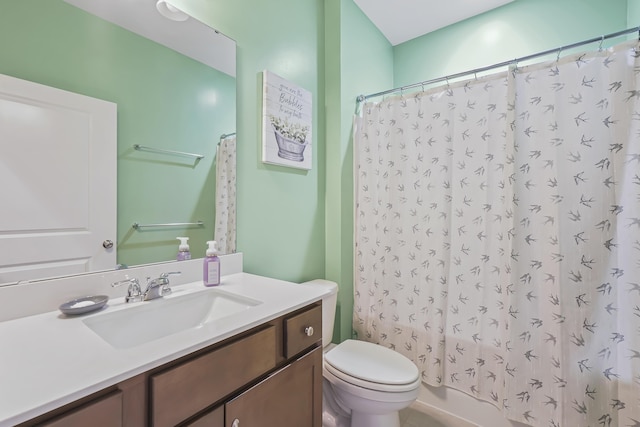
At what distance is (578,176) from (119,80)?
195 centimetres

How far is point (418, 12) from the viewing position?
2.12 m

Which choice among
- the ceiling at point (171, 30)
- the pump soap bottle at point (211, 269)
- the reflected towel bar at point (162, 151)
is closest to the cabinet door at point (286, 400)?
the pump soap bottle at point (211, 269)

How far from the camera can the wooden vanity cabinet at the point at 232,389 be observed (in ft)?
1.76

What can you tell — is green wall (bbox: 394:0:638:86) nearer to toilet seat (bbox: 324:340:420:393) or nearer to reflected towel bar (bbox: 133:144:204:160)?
reflected towel bar (bbox: 133:144:204:160)

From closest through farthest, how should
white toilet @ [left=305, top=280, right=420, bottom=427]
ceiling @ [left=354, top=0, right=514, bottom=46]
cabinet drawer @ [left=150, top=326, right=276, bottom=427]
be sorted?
cabinet drawer @ [left=150, top=326, right=276, bottom=427]
white toilet @ [left=305, top=280, right=420, bottom=427]
ceiling @ [left=354, top=0, right=514, bottom=46]

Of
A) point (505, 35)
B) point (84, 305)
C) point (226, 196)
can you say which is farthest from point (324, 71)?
point (84, 305)

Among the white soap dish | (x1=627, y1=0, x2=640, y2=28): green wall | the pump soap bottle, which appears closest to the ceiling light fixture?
the pump soap bottle

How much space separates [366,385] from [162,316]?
2.98 ft

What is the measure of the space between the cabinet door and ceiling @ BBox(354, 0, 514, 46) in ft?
7.47

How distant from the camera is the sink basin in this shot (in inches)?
32.8

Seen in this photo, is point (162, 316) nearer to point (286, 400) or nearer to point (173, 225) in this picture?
point (173, 225)

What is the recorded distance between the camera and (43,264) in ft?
2.80

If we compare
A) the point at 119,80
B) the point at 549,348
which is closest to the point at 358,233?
the point at 549,348

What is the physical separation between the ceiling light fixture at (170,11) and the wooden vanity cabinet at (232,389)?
124cm
